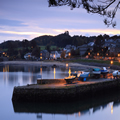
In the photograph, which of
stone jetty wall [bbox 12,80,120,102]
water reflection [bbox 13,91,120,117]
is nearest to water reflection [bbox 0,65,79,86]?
stone jetty wall [bbox 12,80,120,102]

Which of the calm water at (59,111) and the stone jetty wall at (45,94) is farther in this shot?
the stone jetty wall at (45,94)

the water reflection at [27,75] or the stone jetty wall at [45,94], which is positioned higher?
the stone jetty wall at [45,94]

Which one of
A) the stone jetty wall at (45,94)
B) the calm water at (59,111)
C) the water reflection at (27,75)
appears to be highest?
the stone jetty wall at (45,94)

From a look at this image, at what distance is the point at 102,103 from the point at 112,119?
4.73m

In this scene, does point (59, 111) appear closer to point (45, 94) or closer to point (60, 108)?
point (60, 108)

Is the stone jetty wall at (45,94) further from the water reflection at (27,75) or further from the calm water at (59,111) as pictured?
the water reflection at (27,75)

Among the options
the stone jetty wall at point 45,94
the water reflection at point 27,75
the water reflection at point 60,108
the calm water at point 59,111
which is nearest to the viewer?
the calm water at point 59,111

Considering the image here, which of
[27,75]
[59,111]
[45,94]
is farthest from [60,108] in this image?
[27,75]

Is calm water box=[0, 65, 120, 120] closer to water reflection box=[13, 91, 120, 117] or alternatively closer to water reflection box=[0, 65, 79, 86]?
water reflection box=[13, 91, 120, 117]

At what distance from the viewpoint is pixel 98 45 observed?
10162 centimetres

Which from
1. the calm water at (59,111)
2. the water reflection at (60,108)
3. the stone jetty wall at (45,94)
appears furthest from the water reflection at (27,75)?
the calm water at (59,111)

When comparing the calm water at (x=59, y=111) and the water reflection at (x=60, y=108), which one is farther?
the water reflection at (x=60, y=108)

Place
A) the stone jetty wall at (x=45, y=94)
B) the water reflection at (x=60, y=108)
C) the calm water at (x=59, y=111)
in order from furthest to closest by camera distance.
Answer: the stone jetty wall at (x=45, y=94) → the water reflection at (x=60, y=108) → the calm water at (x=59, y=111)

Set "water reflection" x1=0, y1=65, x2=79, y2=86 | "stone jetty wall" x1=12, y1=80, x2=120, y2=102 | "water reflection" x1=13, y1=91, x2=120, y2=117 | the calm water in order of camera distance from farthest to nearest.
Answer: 1. "water reflection" x1=0, y1=65, x2=79, y2=86
2. "stone jetty wall" x1=12, y1=80, x2=120, y2=102
3. "water reflection" x1=13, y1=91, x2=120, y2=117
4. the calm water
